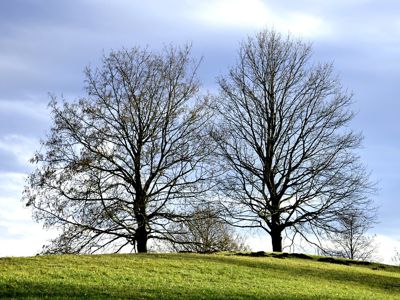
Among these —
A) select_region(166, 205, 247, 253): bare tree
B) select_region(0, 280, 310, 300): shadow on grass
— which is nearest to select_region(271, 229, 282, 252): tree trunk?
select_region(166, 205, 247, 253): bare tree

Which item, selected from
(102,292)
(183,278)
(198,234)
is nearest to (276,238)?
(198,234)

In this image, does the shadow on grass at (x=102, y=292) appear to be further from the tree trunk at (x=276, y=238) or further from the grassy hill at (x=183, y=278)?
the tree trunk at (x=276, y=238)

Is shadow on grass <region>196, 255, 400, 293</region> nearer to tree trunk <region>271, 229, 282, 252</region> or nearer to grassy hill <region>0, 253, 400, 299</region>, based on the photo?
grassy hill <region>0, 253, 400, 299</region>

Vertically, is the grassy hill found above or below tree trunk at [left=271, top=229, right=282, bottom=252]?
below

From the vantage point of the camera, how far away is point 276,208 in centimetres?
3866

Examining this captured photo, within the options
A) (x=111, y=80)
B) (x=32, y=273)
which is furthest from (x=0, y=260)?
(x=111, y=80)

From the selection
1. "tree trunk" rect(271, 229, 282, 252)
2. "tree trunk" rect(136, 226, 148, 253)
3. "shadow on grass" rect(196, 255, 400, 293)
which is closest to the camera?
"shadow on grass" rect(196, 255, 400, 293)

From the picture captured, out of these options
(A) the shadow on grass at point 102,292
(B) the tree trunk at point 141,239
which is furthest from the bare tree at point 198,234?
(A) the shadow on grass at point 102,292

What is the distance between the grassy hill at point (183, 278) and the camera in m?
18.9

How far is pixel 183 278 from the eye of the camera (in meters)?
22.3

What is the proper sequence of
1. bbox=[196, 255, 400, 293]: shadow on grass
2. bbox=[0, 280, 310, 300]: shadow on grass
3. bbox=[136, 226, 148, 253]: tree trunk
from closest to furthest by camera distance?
1. bbox=[0, 280, 310, 300]: shadow on grass
2. bbox=[196, 255, 400, 293]: shadow on grass
3. bbox=[136, 226, 148, 253]: tree trunk

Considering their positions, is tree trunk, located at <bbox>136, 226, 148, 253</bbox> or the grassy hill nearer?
the grassy hill

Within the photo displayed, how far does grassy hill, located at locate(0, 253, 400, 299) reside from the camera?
18.9 m

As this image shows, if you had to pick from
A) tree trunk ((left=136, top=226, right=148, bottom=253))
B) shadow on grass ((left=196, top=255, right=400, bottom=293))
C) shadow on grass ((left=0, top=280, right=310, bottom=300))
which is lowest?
shadow on grass ((left=0, top=280, right=310, bottom=300))
